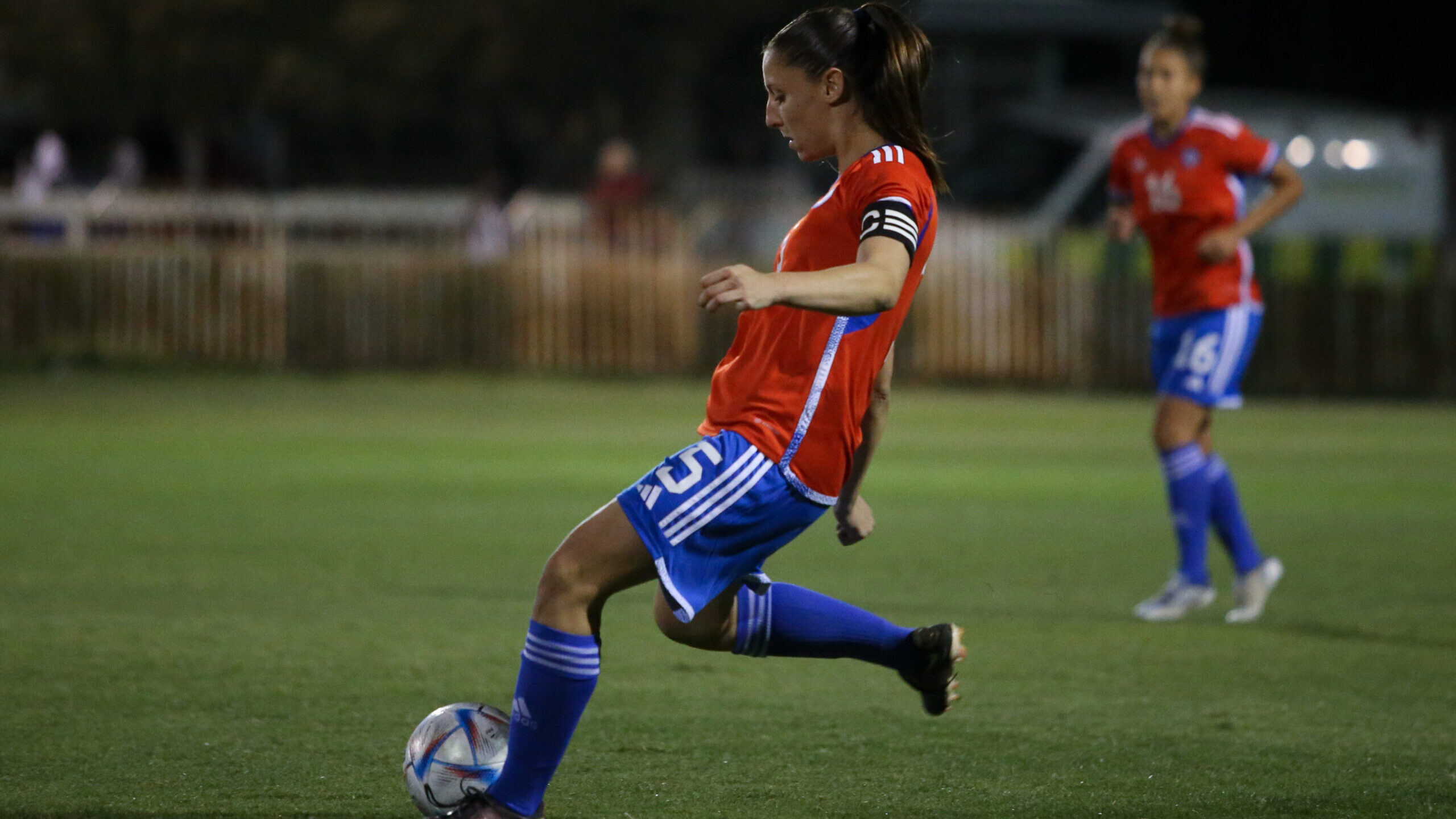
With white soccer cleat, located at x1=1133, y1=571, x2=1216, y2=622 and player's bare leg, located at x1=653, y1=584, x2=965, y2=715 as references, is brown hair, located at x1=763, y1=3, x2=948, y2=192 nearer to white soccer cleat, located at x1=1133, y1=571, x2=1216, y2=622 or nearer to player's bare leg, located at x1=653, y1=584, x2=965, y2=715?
player's bare leg, located at x1=653, y1=584, x2=965, y2=715

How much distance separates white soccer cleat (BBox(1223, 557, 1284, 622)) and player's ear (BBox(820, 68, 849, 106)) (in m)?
4.21

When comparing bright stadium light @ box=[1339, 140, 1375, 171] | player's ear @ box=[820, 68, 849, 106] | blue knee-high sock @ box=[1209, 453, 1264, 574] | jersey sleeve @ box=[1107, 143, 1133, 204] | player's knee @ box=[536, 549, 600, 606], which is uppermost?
bright stadium light @ box=[1339, 140, 1375, 171]

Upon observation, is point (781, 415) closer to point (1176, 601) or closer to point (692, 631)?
point (692, 631)

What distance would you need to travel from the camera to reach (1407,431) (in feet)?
57.0

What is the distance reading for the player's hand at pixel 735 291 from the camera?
3.65 m

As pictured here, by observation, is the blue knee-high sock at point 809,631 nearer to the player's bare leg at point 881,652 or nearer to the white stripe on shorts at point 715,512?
the player's bare leg at point 881,652

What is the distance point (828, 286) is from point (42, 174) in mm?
29136

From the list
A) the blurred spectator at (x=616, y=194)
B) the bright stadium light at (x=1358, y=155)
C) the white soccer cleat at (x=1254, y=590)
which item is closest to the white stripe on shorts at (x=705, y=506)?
the white soccer cleat at (x=1254, y=590)

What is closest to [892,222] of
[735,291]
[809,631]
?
[735,291]

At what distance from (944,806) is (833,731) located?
2.98 ft

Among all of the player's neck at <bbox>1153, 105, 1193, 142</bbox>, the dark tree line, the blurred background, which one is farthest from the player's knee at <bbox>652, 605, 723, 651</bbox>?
the dark tree line

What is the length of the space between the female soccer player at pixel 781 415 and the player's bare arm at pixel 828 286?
0.25ft

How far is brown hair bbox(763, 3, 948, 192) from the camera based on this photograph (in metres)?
4.39

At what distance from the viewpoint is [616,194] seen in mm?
24453
